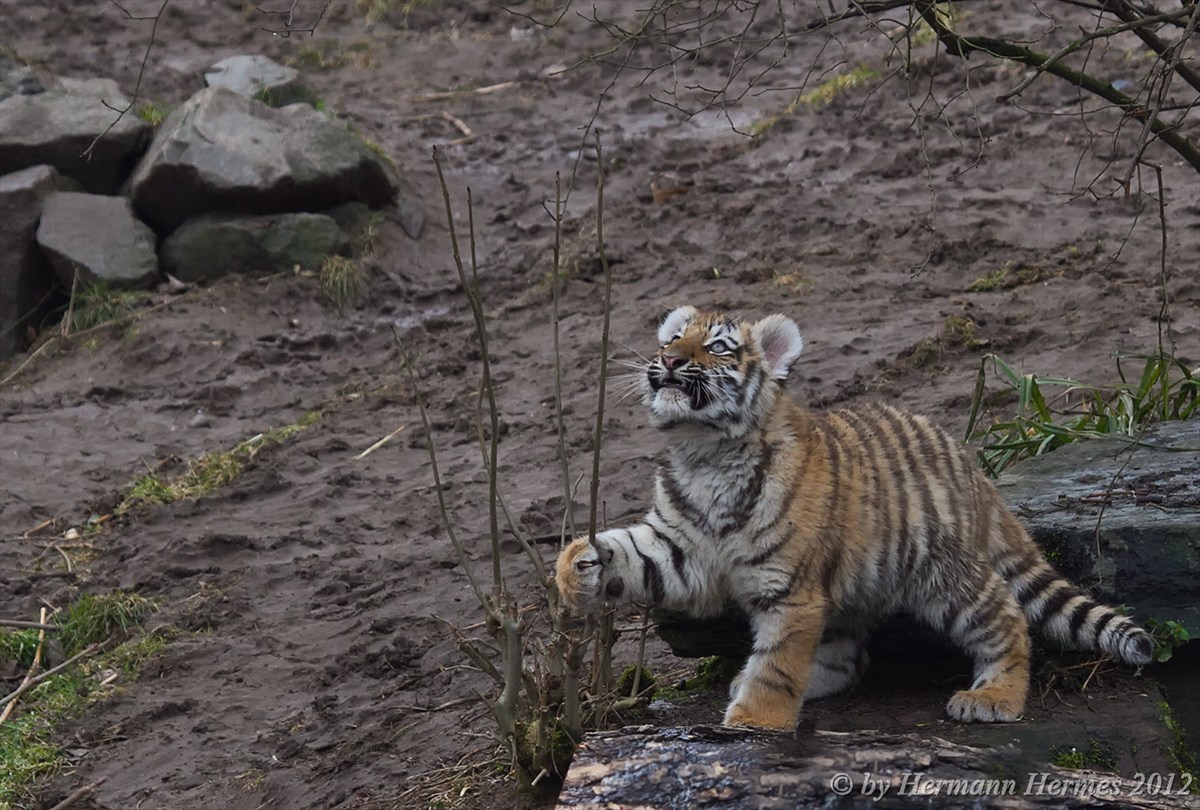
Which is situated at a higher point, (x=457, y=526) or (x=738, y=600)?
(x=738, y=600)

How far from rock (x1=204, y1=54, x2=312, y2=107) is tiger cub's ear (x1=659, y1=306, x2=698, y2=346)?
833 centimetres

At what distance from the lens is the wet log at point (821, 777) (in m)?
3.18

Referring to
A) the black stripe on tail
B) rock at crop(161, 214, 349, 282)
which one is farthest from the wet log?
rock at crop(161, 214, 349, 282)

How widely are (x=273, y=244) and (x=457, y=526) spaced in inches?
172

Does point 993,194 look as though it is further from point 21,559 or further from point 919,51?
point 21,559

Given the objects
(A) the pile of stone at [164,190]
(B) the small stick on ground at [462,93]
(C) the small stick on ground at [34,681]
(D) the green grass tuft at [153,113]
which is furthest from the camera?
(B) the small stick on ground at [462,93]

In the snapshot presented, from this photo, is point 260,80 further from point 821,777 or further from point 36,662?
point 821,777

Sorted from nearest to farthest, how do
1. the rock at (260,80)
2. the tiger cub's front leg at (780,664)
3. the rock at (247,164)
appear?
1. the tiger cub's front leg at (780,664)
2. the rock at (247,164)
3. the rock at (260,80)

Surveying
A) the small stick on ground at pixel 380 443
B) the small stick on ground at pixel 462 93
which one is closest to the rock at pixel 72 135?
the small stick on ground at pixel 462 93

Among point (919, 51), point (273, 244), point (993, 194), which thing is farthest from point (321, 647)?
point (919, 51)

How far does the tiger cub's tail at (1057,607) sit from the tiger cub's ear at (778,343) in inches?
34.5

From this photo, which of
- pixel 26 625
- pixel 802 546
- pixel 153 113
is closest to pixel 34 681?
Result: pixel 26 625

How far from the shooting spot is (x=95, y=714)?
6.20 m

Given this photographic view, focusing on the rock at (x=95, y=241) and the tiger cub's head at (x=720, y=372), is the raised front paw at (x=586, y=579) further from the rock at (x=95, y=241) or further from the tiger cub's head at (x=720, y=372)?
the rock at (x=95, y=241)
